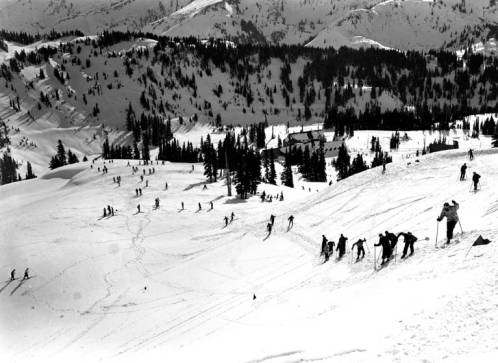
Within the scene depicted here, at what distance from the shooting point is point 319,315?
18.4m

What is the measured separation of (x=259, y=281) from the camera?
2761cm

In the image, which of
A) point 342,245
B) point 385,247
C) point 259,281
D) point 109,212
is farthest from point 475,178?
point 109,212

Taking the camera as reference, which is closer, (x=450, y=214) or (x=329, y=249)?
(x=450, y=214)

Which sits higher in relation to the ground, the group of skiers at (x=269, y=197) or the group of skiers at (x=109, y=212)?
the group of skiers at (x=109, y=212)

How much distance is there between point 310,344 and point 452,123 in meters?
196

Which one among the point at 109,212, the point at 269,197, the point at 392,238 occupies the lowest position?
the point at 269,197

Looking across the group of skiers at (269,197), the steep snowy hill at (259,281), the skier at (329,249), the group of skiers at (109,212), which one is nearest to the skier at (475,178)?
the steep snowy hill at (259,281)

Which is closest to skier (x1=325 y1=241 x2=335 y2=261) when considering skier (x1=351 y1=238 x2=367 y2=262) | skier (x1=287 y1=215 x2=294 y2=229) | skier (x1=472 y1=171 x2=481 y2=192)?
skier (x1=351 y1=238 x2=367 y2=262)

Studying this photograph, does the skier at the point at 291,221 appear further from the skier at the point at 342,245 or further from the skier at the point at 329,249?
the skier at the point at 342,245

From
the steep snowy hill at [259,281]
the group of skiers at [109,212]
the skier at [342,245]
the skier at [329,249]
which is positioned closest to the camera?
the steep snowy hill at [259,281]

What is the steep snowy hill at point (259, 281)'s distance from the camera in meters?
14.3

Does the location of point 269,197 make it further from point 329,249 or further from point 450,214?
point 450,214

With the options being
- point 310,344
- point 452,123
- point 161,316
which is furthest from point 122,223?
point 452,123

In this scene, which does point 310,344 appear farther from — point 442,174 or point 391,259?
point 442,174
